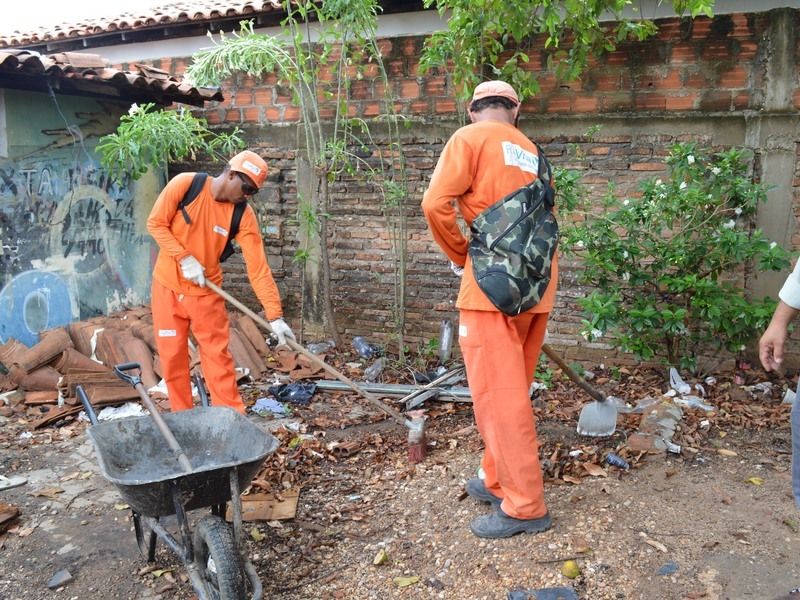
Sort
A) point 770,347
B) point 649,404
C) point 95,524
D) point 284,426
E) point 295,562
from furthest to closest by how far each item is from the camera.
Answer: point 284,426 → point 649,404 → point 95,524 → point 295,562 → point 770,347

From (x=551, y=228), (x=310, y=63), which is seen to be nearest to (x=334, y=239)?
(x=310, y=63)

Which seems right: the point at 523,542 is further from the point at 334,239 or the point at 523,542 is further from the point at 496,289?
the point at 334,239

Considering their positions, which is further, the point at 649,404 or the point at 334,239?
the point at 334,239

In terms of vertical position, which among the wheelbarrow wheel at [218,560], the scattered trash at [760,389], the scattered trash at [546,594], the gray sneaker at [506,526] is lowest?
the scattered trash at [760,389]

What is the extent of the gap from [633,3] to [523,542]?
16.7ft

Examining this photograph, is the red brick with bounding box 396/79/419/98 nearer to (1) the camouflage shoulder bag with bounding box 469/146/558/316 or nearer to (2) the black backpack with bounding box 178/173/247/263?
(2) the black backpack with bounding box 178/173/247/263

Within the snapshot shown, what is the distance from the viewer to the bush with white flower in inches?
218

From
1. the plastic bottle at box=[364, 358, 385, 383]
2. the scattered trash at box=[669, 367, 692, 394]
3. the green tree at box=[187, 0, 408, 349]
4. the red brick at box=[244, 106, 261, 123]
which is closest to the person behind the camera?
the scattered trash at box=[669, 367, 692, 394]

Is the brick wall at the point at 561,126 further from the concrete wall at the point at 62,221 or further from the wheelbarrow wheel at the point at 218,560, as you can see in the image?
the wheelbarrow wheel at the point at 218,560

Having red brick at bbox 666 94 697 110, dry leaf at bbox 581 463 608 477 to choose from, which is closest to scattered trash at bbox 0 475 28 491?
dry leaf at bbox 581 463 608 477

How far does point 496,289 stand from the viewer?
3.30 metres

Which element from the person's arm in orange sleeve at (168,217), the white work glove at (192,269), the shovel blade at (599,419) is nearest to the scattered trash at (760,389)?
the shovel blade at (599,419)

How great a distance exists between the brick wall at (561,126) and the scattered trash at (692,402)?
44.8 inches

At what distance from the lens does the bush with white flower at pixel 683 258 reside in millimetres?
5535
